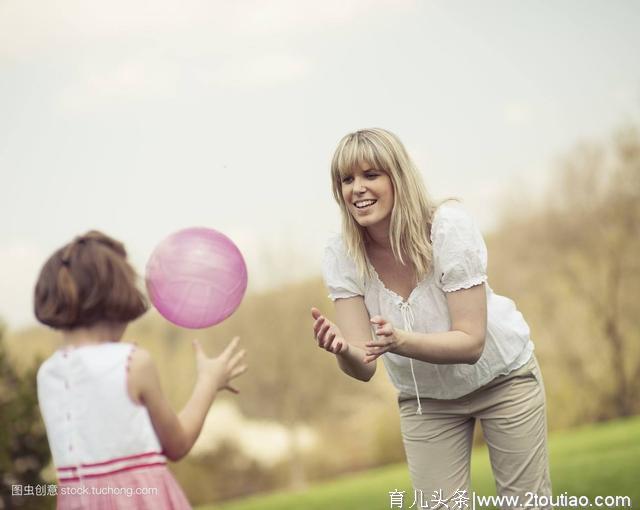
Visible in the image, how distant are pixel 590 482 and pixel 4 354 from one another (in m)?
4.71

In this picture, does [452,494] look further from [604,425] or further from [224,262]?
[604,425]

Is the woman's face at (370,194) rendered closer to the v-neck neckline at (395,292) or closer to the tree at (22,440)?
the v-neck neckline at (395,292)

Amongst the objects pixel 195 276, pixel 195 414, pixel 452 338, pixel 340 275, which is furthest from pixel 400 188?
pixel 195 414

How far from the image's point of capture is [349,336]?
3006 millimetres

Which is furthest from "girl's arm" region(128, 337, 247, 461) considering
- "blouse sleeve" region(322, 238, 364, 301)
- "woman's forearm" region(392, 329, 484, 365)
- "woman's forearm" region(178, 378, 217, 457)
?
"blouse sleeve" region(322, 238, 364, 301)

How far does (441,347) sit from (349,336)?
426mm

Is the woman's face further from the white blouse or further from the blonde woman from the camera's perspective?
the white blouse

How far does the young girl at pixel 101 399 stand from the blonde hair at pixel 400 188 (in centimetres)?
94

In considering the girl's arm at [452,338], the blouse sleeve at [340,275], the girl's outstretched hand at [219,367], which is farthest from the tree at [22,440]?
the girl's arm at [452,338]

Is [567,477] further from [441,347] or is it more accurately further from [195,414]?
[195,414]

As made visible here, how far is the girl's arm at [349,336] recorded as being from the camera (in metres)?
2.65

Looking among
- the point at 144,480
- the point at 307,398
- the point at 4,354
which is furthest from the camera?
the point at 307,398

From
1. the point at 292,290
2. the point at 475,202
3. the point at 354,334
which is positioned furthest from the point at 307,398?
the point at 354,334

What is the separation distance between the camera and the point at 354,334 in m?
3.00
